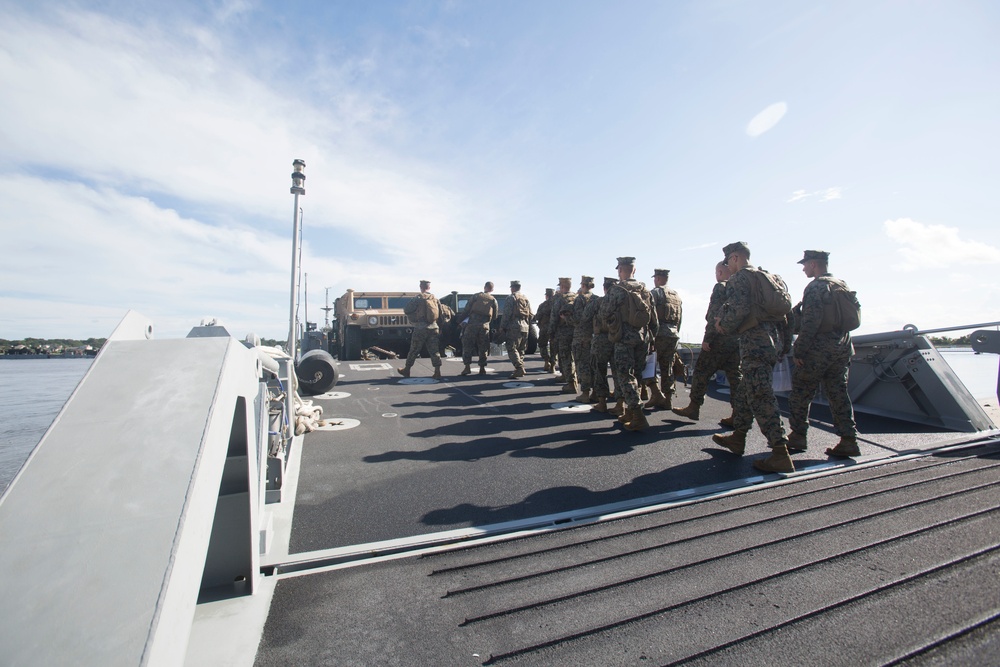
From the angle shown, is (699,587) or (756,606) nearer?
(756,606)

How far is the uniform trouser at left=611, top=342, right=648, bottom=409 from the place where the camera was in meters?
5.30

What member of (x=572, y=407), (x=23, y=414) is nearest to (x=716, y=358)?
(x=572, y=407)

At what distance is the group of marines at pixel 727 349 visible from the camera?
417 cm

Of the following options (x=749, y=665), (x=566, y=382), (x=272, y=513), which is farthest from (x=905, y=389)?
(x=272, y=513)

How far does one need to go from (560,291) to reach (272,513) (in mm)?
6338

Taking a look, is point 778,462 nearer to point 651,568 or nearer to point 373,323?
point 651,568

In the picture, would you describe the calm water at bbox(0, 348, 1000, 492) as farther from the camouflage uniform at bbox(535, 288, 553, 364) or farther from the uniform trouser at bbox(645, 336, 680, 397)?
the camouflage uniform at bbox(535, 288, 553, 364)

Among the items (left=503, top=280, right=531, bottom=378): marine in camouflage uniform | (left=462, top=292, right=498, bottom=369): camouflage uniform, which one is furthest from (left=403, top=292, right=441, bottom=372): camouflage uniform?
(left=503, top=280, right=531, bottom=378): marine in camouflage uniform

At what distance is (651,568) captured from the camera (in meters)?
2.29

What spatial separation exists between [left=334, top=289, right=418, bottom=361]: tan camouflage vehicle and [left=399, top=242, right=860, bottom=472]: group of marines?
8.23 meters

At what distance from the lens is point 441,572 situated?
7.63 ft

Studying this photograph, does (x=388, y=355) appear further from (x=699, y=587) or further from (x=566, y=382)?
(x=699, y=587)

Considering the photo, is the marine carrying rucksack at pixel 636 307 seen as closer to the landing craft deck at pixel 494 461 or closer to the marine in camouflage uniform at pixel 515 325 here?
the landing craft deck at pixel 494 461

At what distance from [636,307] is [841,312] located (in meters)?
1.90
